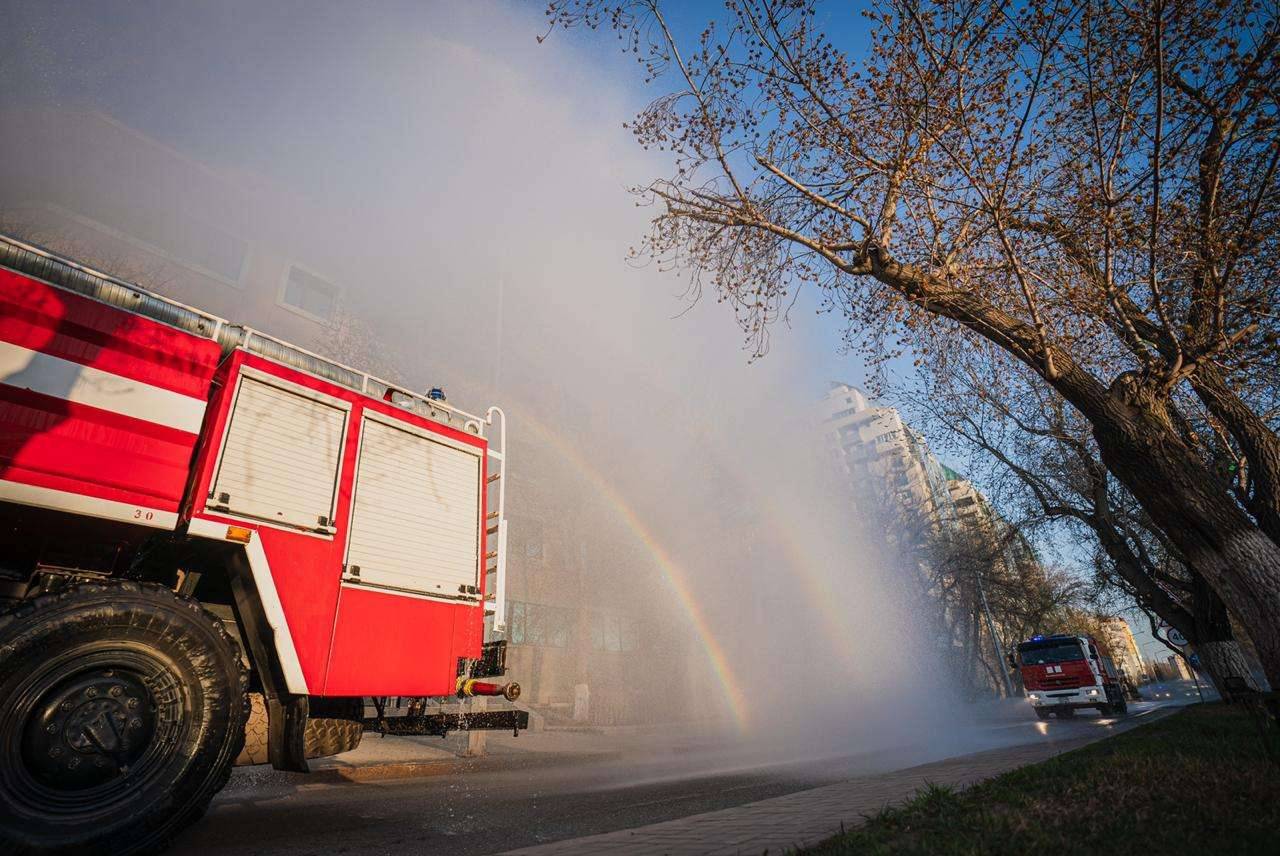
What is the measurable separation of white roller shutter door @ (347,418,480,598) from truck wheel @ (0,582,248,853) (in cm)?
121

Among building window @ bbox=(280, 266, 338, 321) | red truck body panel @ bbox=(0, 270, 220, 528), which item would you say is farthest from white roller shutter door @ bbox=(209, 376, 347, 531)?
building window @ bbox=(280, 266, 338, 321)

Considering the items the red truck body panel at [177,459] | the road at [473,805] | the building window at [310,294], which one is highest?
the building window at [310,294]

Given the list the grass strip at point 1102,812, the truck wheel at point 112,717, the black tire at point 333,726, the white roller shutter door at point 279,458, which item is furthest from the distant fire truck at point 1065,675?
the truck wheel at point 112,717

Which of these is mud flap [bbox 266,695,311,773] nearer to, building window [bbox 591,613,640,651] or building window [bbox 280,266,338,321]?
building window [bbox 591,613,640,651]

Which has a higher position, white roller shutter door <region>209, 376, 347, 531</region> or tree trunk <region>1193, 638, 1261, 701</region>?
white roller shutter door <region>209, 376, 347, 531</region>

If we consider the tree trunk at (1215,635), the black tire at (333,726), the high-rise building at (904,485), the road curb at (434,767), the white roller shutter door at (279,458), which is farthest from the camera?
the high-rise building at (904,485)

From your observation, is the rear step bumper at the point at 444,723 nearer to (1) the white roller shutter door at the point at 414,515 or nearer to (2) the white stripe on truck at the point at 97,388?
(1) the white roller shutter door at the point at 414,515

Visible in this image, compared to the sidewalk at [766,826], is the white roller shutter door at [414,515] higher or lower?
higher

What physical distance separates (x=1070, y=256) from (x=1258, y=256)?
6.73 ft

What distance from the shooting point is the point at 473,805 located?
233 inches

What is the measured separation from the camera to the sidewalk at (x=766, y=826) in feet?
10.8

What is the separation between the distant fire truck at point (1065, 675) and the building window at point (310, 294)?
30741 millimetres

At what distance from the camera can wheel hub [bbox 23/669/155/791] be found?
328 centimetres

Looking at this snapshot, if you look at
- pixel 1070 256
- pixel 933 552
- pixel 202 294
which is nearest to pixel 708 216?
pixel 1070 256
